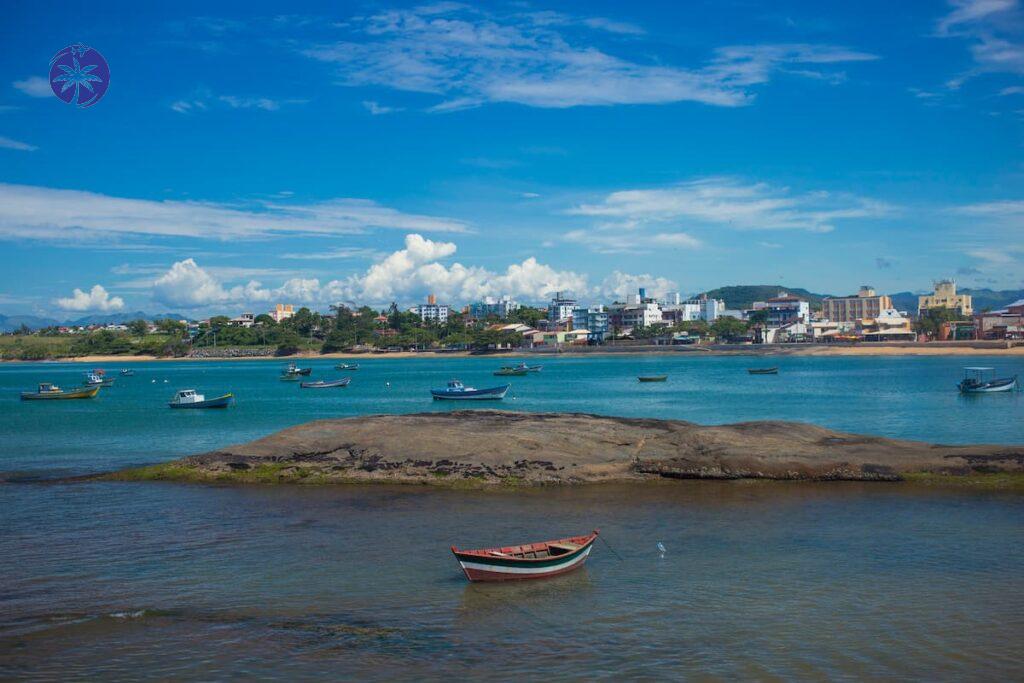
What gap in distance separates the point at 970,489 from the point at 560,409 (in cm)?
3663

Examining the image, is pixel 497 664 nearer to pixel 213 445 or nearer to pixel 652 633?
pixel 652 633

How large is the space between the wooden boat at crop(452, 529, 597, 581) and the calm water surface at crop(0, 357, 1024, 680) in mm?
296

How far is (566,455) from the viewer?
89.9 ft

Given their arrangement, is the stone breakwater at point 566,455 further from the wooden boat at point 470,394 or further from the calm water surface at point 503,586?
the wooden boat at point 470,394

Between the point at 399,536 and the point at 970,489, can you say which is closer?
the point at 399,536

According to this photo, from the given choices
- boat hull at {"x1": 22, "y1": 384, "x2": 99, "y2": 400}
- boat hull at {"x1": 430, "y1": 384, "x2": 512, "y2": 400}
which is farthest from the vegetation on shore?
boat hull at {"x1": 22, "y1": 384, "x2": 99, "y2": 400}

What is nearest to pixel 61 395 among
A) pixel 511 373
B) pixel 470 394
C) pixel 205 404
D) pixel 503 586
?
pixel 205 404

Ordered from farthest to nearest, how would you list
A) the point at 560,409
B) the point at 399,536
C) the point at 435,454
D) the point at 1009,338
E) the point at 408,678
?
1. the point at 1009,338
2. the point at 560,409
3. the point at 435,454
4. the point at 399,536
5. the point at 408,678

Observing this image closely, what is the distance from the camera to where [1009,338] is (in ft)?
538

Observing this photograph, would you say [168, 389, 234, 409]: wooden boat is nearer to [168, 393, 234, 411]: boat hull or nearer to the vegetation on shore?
[168, 393, 234, 411]: boat hull

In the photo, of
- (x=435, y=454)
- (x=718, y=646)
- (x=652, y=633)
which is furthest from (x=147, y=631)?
(x=435, y=454)

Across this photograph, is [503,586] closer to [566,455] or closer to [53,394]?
[566,455]

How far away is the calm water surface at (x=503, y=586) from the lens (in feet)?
43.4

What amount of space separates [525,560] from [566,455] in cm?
1080
